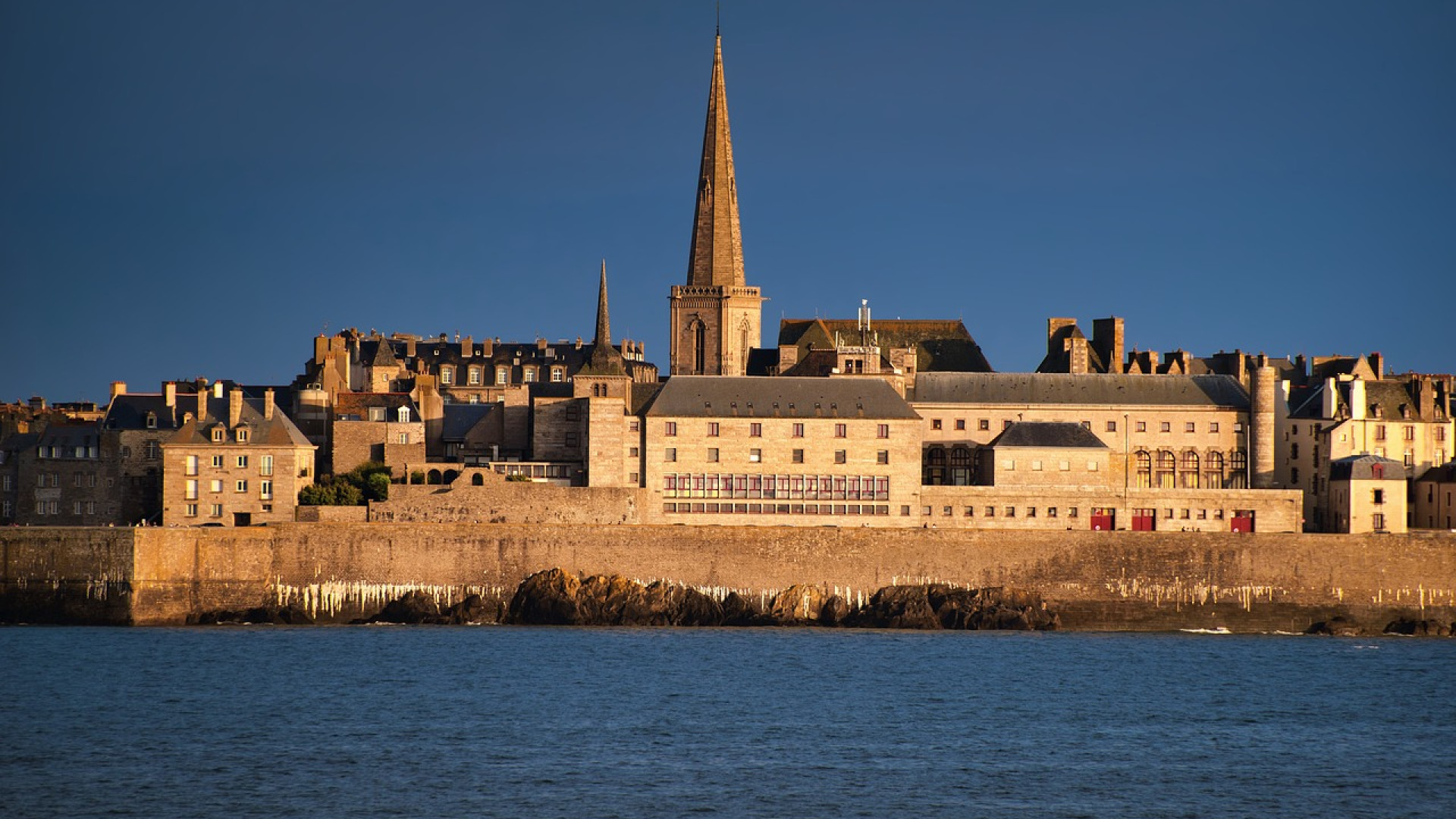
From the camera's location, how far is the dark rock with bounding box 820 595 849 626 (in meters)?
68.0

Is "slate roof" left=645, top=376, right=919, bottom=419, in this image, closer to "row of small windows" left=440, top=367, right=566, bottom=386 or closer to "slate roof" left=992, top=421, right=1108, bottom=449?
"slate roof" left=992, top=421, right=1108, bottom=449

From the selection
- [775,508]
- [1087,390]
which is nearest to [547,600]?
[775,508]

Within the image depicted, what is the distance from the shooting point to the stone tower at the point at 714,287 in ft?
316

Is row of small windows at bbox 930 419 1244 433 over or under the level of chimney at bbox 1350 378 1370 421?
under

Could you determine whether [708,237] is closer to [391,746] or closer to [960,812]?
[391,746]

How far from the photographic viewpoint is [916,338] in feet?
308

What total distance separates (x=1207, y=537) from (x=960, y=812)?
117 feet

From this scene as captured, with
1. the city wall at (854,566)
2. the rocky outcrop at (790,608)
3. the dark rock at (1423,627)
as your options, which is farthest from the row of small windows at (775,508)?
the dark rock at (1423,627)

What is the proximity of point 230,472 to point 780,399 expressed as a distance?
2051 centimetres

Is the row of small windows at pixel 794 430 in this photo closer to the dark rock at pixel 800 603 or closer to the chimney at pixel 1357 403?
the dark rock at pixel 800 603

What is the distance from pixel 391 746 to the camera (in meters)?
Answer: 42.8

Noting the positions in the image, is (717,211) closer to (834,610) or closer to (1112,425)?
(1112,425)

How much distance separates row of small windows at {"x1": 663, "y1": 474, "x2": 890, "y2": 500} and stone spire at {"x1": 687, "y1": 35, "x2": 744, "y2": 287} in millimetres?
24551

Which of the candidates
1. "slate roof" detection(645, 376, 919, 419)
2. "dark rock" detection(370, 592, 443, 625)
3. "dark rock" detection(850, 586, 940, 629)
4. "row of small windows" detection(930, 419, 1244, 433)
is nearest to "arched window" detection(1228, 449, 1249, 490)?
"row of small windows" detection(930, 419, 1244, 433)
